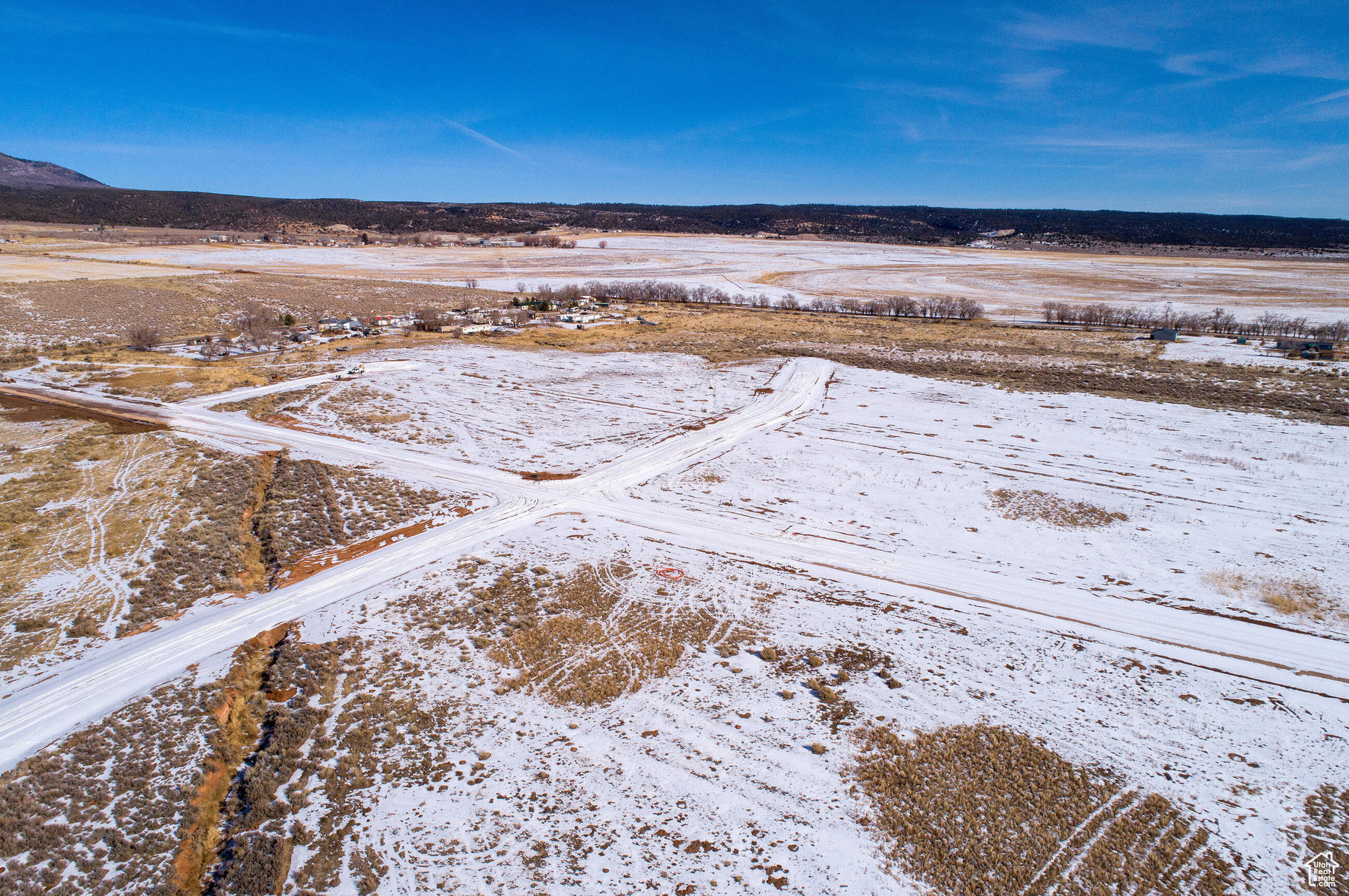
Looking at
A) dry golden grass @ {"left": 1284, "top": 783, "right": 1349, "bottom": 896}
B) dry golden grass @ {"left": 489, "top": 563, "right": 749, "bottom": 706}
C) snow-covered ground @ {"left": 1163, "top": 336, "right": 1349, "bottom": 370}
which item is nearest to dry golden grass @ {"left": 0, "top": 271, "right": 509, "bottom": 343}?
dry golden grass @ {"left": 489, "top": 563, "right": 749, "bottom": 706}

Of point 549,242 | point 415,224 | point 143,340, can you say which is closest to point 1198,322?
point 143,340

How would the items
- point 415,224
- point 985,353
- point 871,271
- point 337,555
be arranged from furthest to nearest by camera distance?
point 415,224 < point 871,271 < point 985,353 < point 337,555

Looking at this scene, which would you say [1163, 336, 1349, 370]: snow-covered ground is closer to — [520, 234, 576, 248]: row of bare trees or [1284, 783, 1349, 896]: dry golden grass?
[1284, 783, 1349, 896]: dry golden grass

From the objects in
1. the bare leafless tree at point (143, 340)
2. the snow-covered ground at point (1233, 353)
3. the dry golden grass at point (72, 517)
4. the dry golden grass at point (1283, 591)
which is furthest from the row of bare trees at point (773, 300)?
the dry golden grass at point (1283, 591)

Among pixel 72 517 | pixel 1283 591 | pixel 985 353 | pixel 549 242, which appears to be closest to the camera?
pixel 1283 591

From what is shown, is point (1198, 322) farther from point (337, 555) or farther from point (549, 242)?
point (549, 242)

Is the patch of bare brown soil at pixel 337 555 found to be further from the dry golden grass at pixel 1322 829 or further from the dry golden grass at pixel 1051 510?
the dry golden grass at pixel 1322 829
